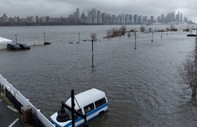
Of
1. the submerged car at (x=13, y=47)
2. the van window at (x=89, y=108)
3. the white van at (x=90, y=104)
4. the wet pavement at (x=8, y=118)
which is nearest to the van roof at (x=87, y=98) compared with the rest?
the white van at (x=90, y=104)

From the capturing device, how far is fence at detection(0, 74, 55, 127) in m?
9.31

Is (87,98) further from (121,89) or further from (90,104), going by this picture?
(121,89)

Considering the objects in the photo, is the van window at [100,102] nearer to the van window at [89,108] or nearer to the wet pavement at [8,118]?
the van window at [89,108]

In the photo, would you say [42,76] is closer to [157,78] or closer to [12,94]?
[12,94]

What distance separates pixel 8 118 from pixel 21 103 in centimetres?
118

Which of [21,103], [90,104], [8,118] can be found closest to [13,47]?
[21,103]

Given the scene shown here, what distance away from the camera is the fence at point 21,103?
931cm

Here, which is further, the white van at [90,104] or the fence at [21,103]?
the white van at [90,104]

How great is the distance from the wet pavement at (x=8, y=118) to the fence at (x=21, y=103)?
0.55 meters

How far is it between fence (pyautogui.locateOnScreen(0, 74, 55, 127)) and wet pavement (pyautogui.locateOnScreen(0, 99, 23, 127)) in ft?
1.81

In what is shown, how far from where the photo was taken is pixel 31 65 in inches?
1218

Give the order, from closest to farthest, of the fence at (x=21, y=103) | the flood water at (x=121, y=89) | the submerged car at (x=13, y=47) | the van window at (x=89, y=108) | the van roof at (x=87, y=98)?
the fence at (x=21, y=103) → the van roof at (x=87, y=98) → the van window at (x=89, y=108) → the flood water at (x=121, y=89) → the submerged car at (x=13, y=47)

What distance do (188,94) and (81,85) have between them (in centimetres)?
1182

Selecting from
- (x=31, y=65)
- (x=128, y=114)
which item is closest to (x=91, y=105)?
(x=128, y=114)
